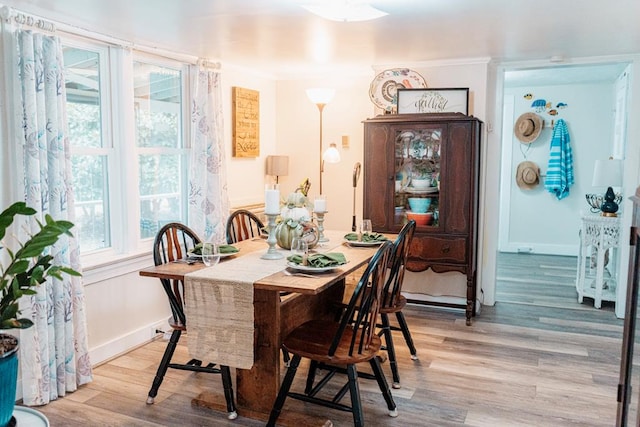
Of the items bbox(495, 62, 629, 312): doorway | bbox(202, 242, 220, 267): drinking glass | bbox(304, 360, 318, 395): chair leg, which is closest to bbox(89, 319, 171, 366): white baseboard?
bbox(202, 242, 220, 267): drinking glass

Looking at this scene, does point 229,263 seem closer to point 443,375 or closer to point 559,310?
point 443,375

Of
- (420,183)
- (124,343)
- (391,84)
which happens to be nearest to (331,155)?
(391,84)

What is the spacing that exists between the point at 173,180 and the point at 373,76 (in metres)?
2.07

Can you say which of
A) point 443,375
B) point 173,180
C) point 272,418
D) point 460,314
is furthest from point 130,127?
point 460,314

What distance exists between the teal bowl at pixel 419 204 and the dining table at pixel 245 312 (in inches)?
64.3

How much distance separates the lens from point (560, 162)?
7109 mm

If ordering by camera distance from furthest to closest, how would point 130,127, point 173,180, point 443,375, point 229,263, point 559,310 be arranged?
point 559,310, point 173,180, point 130,127, point 443,375, point 229,263

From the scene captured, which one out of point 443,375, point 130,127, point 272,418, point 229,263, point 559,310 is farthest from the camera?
point 559,310

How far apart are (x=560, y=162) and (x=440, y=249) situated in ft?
11.9

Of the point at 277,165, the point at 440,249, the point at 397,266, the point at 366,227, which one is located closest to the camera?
the point at 397,266

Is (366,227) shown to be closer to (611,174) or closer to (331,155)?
(331,155)

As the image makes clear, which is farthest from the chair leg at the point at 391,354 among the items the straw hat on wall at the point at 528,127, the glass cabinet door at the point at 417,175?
the straw hat on wall at the point at 528,127

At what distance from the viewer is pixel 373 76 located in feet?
16.6

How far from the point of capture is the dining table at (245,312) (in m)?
Answer: 2.51
